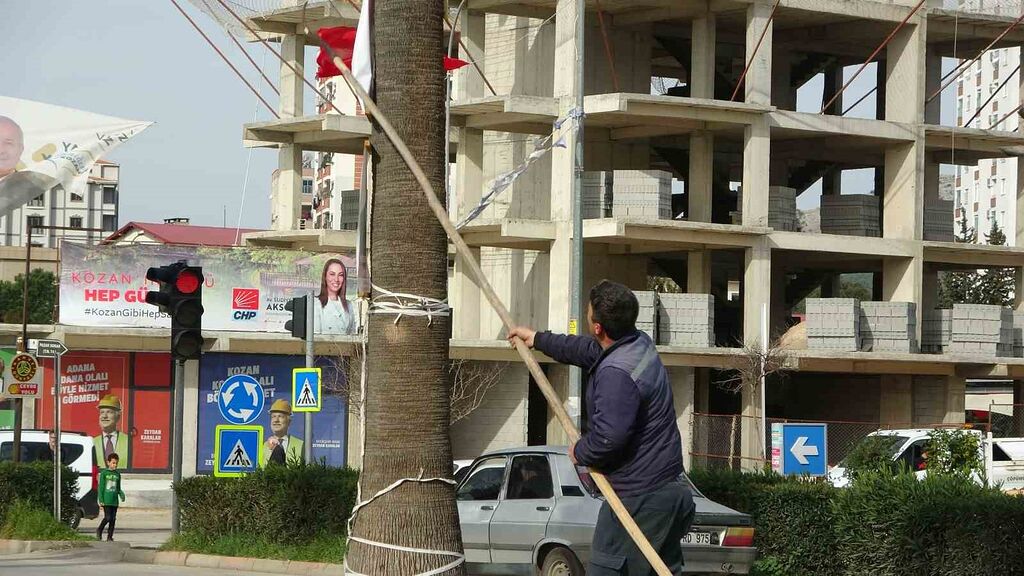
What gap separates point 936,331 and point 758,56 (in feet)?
30.1

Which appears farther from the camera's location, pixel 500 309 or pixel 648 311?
pixel 648 311

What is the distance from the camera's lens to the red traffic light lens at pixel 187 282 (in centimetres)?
1791

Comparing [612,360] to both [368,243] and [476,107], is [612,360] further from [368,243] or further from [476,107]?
[476,107]

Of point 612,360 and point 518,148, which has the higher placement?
point 518,148

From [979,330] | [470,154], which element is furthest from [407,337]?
[979,330]

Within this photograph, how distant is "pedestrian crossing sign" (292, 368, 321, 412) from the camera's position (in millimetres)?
19453

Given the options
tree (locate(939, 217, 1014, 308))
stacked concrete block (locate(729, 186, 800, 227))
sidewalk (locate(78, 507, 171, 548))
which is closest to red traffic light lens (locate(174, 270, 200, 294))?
sidewalk (locate(78, 507, 171, 548))

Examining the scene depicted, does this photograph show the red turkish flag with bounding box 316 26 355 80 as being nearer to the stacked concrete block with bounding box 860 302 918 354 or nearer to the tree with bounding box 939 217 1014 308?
the stacked concrete block with bounding box 860 302 918 354

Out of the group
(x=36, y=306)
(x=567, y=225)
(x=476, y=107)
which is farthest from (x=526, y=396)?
(x=36, y=306)

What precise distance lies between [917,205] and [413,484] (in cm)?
3550

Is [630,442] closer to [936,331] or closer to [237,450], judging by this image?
[237,450]

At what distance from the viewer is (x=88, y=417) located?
38781 mm

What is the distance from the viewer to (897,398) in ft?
140

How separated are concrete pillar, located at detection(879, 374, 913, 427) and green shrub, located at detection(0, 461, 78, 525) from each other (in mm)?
26778
